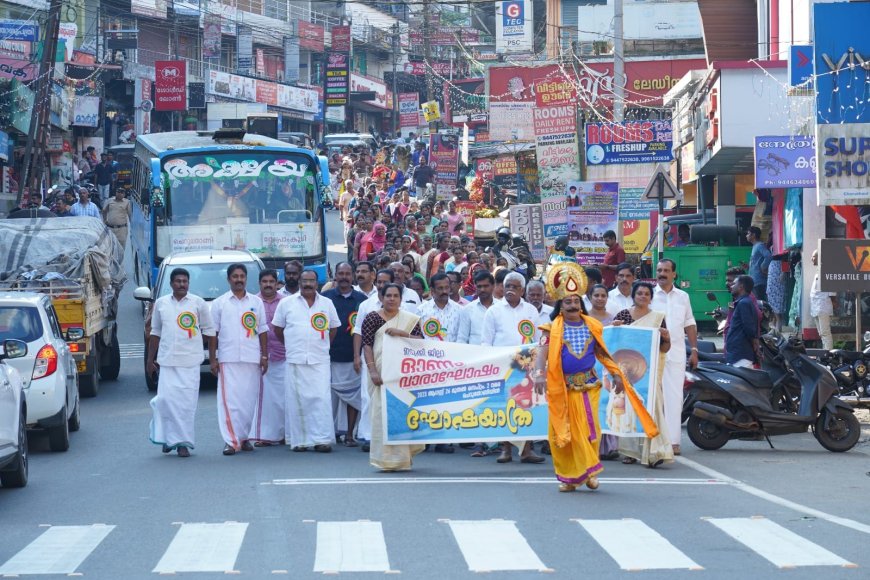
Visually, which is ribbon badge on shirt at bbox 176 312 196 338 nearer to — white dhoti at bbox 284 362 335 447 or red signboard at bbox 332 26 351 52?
white dhoti at bbox 284 362 335 447

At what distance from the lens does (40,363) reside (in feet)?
45.1

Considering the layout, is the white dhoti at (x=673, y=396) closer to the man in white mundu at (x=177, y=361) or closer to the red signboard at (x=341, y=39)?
the man in white mundu at (x=177, y=361)

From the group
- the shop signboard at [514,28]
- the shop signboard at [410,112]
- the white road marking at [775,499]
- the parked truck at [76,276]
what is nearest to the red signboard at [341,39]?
the shop signboard at [410,112]

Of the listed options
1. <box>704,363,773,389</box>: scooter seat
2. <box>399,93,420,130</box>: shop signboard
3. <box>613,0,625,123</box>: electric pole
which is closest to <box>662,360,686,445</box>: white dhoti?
<box>704,363,773,389</box>: scooter seat

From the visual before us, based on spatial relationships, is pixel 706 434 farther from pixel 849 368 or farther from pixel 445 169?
pixel 445 169

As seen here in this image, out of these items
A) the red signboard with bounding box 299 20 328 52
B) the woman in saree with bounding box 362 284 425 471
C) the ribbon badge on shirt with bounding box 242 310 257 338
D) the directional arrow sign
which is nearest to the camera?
the woman in saree with bounding box 362 284 425 471

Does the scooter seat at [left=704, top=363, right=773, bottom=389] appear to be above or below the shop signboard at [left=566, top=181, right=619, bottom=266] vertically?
below

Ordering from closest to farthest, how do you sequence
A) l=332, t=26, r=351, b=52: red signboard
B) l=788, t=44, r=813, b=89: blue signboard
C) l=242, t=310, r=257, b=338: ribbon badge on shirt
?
l=242, t=310, r=257, b=338: ribbon badge on shirt < l=788, t=44, r=813, b=89: blue signboard < l=332, t=26, r=351, b=52: red signboard

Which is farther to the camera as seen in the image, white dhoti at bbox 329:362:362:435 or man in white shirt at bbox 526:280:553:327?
white dhoti at bbox 329:362:362:435

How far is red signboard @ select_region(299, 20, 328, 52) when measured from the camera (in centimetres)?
7988

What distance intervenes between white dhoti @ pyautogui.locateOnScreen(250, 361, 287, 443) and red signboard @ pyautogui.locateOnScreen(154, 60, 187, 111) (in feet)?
152

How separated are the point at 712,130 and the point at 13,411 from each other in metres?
15.8

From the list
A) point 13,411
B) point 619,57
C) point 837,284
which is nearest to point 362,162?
point 619,57

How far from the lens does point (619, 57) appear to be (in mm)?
30734
